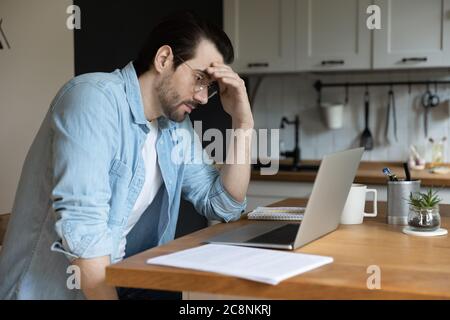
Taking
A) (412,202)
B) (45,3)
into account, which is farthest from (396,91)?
(412,202)

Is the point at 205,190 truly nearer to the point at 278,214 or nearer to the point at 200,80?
the point at 278,214

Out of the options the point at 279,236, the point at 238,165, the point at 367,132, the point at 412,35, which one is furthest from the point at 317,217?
the point at 367,132

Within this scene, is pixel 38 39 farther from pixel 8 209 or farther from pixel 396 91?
pixel 396 91

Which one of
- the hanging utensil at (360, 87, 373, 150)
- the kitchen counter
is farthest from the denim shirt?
the hanging utensil at (360, 87, 373, 150)

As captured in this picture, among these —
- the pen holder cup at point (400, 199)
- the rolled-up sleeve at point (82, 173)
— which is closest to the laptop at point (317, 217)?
the pen holder cup at point (400, 199)

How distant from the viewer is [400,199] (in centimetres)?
176

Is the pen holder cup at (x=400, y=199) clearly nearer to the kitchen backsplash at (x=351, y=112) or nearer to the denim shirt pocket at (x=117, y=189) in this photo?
the denim shirt pocket at (x=117, y=189)

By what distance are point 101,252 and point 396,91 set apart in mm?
2909

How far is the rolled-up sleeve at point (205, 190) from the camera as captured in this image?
1861mm

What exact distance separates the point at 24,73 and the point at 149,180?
4.78 ft

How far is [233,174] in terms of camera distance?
6.16 ft

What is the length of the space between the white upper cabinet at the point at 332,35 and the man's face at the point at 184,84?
2069 millimetres

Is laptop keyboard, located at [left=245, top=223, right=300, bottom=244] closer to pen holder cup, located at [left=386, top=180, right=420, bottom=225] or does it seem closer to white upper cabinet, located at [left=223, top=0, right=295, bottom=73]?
pen holder cup, located at [left=386, top=180, right=420, bottom=225]
